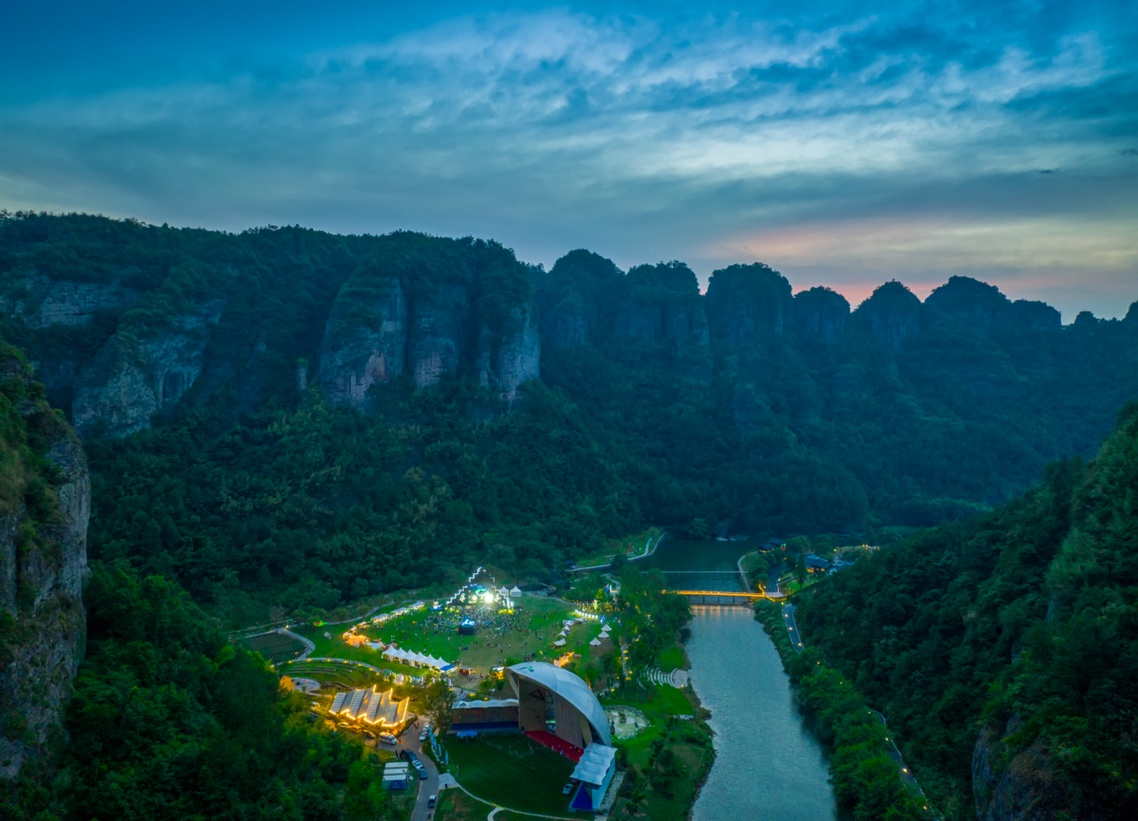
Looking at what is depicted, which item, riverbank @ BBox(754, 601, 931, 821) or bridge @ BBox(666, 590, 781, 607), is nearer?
riverbank @ BBox(754, 601, 931, 821)

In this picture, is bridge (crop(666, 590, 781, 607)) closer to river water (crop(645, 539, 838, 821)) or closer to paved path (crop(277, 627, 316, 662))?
river water (crop(645, 539, 838, 821))

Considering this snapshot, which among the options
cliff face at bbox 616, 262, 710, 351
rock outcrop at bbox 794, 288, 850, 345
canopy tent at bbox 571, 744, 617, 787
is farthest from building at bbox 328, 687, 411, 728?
rock outcrop at bbox 794, 288, 850, 345

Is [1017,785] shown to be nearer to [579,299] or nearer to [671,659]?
[671,659]

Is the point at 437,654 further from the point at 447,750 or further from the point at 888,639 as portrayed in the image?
the point at 888,639

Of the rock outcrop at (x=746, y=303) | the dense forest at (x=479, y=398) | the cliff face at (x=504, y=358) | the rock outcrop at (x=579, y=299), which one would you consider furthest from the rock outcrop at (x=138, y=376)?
the rock outcrop at (x=746, y=303)

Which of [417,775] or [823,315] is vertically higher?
[823,315]

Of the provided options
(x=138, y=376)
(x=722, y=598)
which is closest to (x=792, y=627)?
(x=722, y=598)
